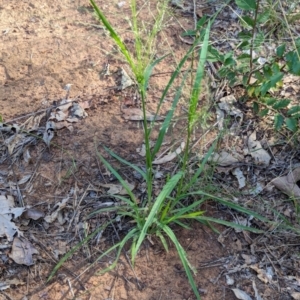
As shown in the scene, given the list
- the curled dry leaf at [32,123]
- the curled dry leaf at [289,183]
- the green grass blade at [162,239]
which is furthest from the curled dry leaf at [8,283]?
the curled dry leaf at [289,183]

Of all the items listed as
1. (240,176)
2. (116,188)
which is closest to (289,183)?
(240,176)

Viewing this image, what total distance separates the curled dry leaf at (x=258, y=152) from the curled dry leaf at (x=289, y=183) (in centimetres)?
14

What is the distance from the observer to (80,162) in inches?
96.7

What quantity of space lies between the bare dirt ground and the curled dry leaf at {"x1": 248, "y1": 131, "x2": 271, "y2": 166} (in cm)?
40

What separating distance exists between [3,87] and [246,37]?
1.43 meters

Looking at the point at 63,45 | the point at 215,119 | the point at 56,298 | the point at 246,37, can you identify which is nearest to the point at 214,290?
the point at 56,298

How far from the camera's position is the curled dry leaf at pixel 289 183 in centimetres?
237

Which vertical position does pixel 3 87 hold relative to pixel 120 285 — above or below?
above

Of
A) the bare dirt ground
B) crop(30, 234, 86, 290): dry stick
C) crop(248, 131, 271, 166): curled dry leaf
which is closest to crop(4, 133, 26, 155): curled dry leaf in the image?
the bare dirt ground

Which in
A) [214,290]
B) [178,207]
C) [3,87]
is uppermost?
[3,87]

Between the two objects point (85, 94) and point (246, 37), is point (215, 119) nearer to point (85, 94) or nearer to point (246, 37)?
point (246, 37)

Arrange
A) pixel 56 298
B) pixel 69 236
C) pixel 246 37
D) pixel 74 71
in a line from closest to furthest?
pixel 56 298 < pixel 69 236 < pixel 246 37 < pixel 74 71

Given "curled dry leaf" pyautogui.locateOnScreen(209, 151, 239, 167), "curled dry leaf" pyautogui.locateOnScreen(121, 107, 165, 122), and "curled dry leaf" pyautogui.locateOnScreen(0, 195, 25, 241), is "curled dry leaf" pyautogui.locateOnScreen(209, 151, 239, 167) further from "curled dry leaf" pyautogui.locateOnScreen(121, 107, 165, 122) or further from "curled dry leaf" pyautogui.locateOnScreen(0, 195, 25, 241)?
"curled dry leaf" pyautogui.locateOnScreen(0, 195, 25, 241)

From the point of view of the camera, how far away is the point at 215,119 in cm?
267
